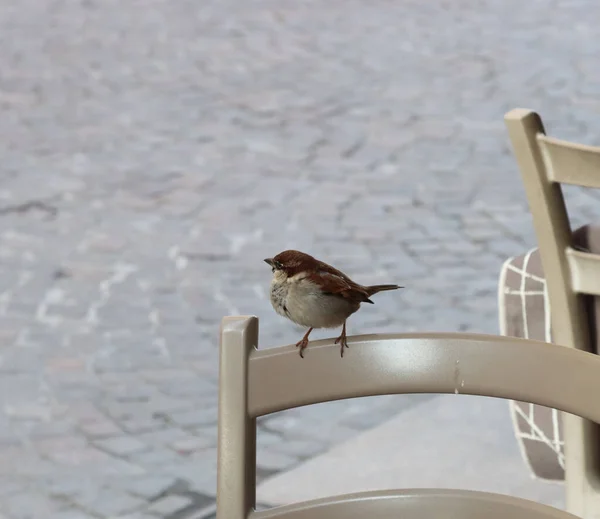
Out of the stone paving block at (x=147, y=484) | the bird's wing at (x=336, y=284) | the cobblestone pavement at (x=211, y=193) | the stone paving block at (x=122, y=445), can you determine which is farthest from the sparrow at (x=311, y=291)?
the stone paving block at (x=122, y=445)

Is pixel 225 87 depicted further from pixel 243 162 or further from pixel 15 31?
pixel 15 31

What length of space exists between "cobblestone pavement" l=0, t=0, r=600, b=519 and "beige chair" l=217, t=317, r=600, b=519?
5.84ft

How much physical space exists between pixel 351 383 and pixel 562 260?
0.64 meters

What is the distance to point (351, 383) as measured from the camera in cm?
106

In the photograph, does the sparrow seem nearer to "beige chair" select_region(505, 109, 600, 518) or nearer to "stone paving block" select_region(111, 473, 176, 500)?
"beige chair" select_region(505, 109, 600, 518)

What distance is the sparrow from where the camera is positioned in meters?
1.35

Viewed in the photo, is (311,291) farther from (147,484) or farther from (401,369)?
(147,484)

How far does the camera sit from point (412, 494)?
3.46 feet

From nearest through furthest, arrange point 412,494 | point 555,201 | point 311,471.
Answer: point 412,494 < point 555,201 < point 311,471

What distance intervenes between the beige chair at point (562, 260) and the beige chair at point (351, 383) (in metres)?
0.58

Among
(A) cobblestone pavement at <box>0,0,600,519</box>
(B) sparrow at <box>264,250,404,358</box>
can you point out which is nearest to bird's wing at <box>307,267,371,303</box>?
(B) sparrow at <box>264,250,404,358</box>

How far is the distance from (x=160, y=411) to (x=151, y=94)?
4126 mm

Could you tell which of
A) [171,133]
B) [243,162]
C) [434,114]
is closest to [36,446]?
[243,162]

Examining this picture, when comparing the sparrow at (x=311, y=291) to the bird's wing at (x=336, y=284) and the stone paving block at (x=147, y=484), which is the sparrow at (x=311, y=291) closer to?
the bird's wing at (x=336, y=284)
